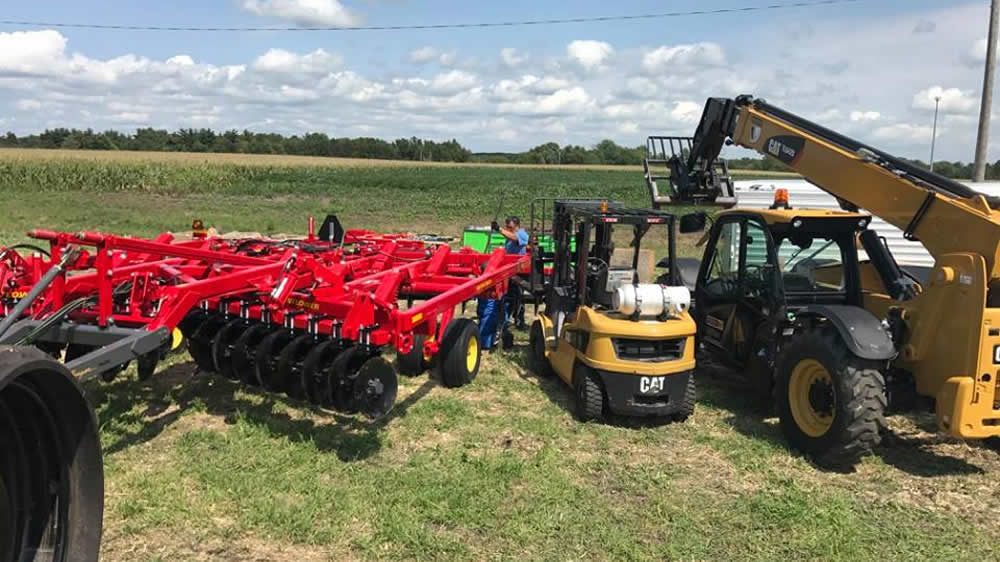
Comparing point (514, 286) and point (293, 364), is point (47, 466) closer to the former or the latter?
point (293, 364)

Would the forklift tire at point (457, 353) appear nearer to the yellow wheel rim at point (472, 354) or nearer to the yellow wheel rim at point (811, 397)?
the yellow wheel rim at point (472, 354)

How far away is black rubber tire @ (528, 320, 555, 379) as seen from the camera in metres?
7.56

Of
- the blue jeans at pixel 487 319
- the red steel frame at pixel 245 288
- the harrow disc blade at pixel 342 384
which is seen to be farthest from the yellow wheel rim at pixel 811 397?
the blue jeans at pixel 487 319

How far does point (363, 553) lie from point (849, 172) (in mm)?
4615

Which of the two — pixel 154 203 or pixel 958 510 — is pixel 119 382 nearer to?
pixel 958 510

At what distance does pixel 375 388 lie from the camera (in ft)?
17.3

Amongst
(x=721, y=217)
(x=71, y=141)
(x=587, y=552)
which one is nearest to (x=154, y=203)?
(x=721, y=217)

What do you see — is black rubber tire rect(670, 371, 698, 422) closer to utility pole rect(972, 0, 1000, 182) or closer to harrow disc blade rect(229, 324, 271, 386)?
harrow disc blade rect(229, 324, 271, 386)

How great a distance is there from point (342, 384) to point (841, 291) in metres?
4.46

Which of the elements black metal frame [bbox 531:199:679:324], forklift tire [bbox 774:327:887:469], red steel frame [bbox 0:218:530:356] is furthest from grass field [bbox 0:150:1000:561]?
black metal frame [bbox 531:199:679:324]

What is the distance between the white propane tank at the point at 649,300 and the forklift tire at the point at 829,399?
94 centimetres

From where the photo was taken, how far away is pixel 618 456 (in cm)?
551

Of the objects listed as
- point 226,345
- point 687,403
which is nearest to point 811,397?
point 687,403

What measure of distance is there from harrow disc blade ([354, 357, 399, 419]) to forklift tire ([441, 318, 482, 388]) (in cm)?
170
